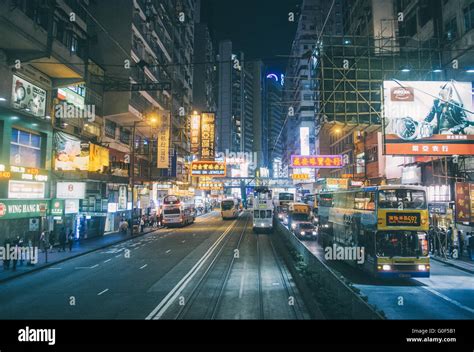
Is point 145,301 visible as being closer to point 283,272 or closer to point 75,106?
point 283,272

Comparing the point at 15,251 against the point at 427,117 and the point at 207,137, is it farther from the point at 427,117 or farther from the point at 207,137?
the point at 207,137

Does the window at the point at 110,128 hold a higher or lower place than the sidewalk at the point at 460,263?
higher

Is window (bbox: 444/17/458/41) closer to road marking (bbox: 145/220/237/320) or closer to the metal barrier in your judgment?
the metal barrier

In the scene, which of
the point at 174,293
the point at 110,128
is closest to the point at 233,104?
the point at 110,128

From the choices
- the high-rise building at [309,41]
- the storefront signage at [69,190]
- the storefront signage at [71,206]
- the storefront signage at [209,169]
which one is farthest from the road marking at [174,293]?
the high-rise building at [309,41]

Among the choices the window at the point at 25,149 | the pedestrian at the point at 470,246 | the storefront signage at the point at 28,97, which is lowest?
the pedestrian at the point at 470,246

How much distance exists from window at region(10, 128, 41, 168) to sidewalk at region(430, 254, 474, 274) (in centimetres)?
2791

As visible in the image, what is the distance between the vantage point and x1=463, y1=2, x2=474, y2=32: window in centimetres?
2252

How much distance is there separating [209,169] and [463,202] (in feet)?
103

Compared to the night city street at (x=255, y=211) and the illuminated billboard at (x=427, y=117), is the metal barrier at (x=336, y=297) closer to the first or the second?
the night city street at (x=255, y=211)

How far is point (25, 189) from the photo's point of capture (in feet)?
72.2

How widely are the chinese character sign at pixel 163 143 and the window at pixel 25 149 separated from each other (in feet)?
56.5

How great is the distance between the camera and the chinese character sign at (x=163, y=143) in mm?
41281

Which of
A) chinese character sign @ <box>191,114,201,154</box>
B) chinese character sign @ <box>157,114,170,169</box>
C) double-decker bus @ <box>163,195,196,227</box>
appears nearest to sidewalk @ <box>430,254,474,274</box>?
double-decker bus @ <box>163,195,196,227</box>
